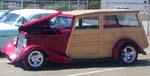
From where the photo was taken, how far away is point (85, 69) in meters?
11.2

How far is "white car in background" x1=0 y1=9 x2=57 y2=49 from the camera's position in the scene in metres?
13.5

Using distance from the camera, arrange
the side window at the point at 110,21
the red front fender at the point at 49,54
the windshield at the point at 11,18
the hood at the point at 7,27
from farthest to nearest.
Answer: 1. the windshield at the point at 11,18
2. the hood at the point at 7,27
3. the side window at the point at 110,21
4. the red front fender at the point at 49,54

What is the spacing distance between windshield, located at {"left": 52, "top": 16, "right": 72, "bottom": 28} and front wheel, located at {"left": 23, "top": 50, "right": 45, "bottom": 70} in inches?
41.6

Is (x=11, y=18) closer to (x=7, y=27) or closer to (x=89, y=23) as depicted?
(x=7, y=27)

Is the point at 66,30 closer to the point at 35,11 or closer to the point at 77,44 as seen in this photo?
the point at 77,44

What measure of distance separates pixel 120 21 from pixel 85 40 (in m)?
1.14

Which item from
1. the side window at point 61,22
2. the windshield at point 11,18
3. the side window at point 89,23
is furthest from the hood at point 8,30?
the side window at point 89,23

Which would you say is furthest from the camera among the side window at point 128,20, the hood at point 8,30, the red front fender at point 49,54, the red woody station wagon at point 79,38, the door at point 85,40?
the hood at point 8,30

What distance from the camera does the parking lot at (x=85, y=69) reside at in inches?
410

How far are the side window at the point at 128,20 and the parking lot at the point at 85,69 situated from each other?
106 cm

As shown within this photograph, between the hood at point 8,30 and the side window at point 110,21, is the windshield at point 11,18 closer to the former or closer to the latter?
the hood at point 8,30

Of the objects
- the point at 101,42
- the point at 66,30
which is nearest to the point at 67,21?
the point at 66,30

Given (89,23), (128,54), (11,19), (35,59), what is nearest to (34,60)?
(35,59)

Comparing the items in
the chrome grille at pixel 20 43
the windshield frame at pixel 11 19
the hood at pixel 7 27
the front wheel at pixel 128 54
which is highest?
the windshield frame at pixel 11 19
